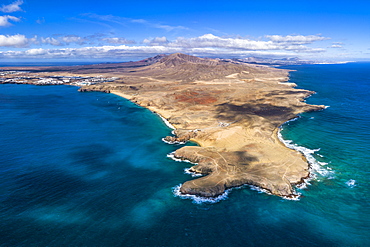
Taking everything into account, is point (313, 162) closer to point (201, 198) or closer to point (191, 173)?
point (191, 173)

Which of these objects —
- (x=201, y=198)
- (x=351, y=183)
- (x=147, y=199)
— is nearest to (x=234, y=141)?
(x=201, y=198)

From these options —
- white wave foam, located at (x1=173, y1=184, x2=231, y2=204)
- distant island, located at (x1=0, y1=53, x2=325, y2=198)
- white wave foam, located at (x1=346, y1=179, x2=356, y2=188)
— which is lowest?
white wave foam, located at (x1=346, y1=179, x2=356, y2=188)

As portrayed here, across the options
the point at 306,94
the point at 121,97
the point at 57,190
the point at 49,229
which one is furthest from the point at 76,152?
the point at 306,94

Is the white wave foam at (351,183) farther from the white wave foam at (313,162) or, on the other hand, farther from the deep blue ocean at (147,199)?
the white wave foam at (313,162)

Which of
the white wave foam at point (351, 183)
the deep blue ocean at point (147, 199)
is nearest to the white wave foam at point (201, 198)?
the deep blue ocean at point (147, 199)

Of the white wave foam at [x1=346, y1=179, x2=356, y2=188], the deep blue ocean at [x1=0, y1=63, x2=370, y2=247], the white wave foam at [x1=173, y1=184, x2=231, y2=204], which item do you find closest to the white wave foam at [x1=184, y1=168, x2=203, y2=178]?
the deep blue ocean at [x1=0, y1=63, x2=370, y2=247]

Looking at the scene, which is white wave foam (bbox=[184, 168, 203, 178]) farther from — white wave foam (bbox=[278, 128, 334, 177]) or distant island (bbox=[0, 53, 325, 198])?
white wave foam (bbox=[278, 128, 334, 177])

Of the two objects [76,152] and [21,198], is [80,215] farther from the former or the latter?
[76,152]

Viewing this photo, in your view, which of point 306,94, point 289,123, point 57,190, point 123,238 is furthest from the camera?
point 306,94
